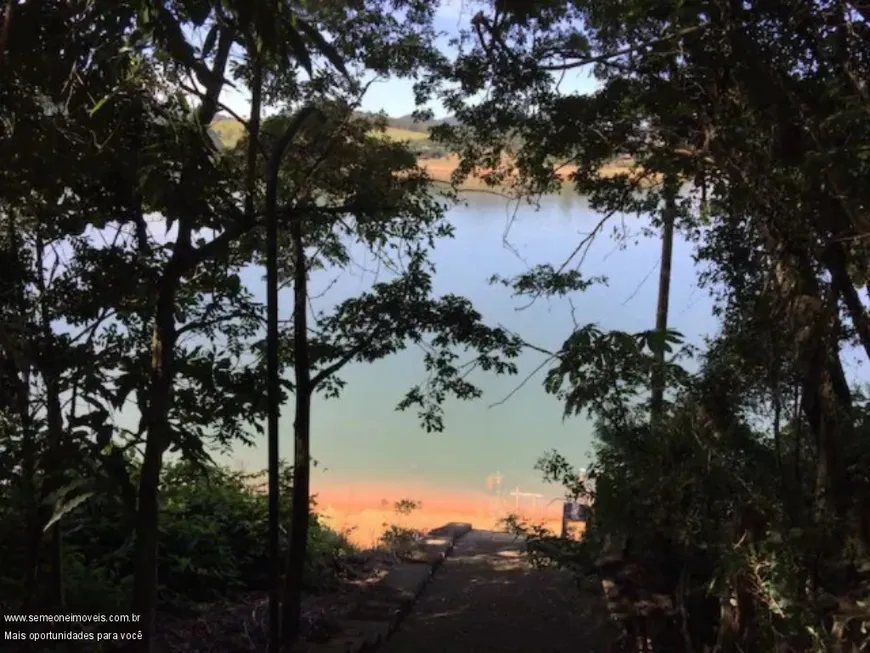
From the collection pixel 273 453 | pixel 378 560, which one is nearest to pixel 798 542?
pixel 273 453

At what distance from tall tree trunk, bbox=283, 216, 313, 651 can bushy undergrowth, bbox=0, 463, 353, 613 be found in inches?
11.7

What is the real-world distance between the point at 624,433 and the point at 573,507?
1.33 metres

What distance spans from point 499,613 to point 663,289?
2.73 m

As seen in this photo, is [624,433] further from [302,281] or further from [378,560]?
[378,560]

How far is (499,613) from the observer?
475 centimetres

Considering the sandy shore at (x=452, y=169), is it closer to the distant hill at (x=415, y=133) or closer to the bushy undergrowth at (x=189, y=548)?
the distant hill at (x=415, y=133)

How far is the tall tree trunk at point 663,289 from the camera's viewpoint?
3234 mm

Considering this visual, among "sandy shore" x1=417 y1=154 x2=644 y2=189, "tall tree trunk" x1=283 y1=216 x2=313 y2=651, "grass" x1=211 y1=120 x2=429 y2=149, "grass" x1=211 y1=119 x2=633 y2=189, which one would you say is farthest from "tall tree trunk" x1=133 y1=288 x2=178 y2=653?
"sandy shore" x1=417 y1=154 x2=644 y2=189

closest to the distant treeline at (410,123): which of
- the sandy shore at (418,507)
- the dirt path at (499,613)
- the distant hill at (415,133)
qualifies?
the distant hill at (415,133)

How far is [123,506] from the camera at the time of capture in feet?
6.61

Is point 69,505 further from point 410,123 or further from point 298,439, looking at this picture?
point 410,123

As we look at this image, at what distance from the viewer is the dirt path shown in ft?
13.3

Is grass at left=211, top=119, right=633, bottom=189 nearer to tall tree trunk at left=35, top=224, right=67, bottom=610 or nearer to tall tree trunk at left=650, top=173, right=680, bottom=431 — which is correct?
tall tree trunk at left=650, top=173, right=680, bottom=431

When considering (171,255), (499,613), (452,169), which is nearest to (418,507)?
(499,613)
